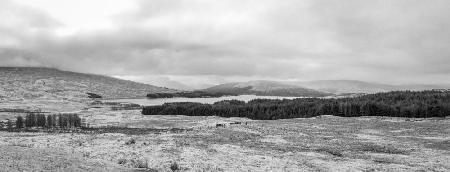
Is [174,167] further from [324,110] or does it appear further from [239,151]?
[324,110]

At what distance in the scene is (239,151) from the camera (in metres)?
36.6

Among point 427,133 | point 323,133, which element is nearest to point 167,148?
point 323,133

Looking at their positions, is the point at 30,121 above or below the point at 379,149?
above

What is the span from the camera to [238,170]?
28.5 m

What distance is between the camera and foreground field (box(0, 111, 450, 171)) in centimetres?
2927

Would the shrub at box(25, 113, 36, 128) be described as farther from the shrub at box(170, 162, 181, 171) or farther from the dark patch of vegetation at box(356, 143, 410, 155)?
the dark patch of vegetation at box(356, 143, 410, 155)

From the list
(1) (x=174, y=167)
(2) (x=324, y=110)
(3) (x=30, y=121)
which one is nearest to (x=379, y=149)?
(1) (x=174, y=167)

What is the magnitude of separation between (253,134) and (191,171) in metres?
23.2

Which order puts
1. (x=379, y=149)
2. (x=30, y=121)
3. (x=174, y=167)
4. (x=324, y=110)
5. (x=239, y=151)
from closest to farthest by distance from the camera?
(x=174, y=167) → (x=239, y=151) → (x=379, y=149) → (x=30, y=121) → (x=324, y=110)

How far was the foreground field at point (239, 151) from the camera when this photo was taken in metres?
29.3

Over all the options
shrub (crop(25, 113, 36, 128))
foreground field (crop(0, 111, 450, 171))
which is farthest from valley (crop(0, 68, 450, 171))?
shrub (crop(25, 113, 36, 128))

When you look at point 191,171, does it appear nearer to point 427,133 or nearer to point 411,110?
point 427,133

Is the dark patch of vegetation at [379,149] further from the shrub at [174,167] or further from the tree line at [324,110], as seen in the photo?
the tree line at [324,110]

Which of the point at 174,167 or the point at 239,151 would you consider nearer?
the point at 174,167
